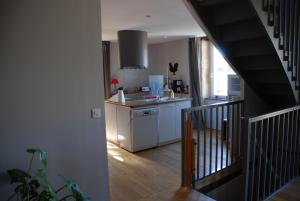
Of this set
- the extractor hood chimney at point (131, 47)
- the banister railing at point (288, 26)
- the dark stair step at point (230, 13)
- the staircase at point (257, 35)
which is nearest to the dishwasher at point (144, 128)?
the extractor hood chimney at point (131, 47)

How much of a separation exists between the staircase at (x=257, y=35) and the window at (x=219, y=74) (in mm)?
2347

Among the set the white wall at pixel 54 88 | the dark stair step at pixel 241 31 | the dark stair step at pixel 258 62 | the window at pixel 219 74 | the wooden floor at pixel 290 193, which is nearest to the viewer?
the white wall at pixel 54 88

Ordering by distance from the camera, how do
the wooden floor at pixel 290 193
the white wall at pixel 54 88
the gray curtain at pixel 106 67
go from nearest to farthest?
the white wall at pixel 54 88, the wooden floor at pixel 290 193, the gray curtain at pixel 106 67

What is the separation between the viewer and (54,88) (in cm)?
203

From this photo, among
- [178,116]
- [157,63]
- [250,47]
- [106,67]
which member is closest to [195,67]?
[178,116]

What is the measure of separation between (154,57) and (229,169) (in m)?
4.74

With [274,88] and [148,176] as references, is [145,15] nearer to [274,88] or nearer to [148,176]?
[274,88]

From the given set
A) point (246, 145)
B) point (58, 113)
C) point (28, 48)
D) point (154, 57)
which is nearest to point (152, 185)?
point (246, 145)

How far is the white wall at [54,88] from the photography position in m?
1.82

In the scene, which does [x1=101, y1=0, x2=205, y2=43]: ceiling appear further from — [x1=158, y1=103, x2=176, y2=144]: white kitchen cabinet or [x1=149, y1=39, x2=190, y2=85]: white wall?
[x1=149, y1=39, x2=190, y2=85]: white wall

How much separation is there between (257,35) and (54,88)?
2.08 metres

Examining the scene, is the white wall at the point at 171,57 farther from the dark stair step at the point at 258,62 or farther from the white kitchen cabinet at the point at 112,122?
the dark stair step at the point at 258,62

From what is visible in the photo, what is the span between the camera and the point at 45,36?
1.96 m

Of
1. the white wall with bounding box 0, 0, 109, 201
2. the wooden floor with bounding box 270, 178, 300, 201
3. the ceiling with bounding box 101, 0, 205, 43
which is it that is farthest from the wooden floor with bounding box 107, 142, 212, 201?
the ceiling with bounding box 101, 0, 205, 43
